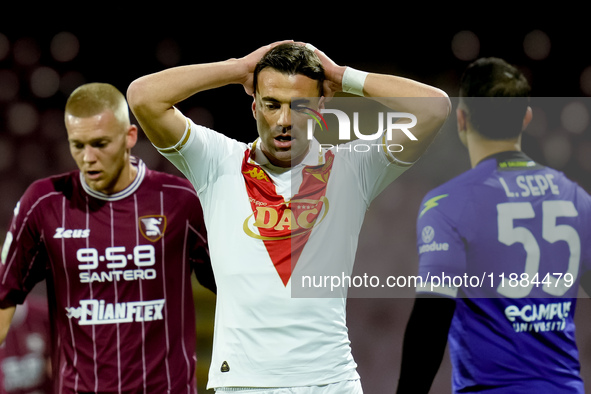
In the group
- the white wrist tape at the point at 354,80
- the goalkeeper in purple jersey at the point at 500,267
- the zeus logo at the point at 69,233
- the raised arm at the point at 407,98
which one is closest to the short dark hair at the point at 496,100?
the goalkeeper in purple jersey at the point at 500,267

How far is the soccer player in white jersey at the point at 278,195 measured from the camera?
223 centimetres

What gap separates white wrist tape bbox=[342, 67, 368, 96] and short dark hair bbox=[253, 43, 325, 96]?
0.28 ft

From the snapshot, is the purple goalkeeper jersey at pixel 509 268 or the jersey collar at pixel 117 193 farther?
the jersey collar at pixel 117 193

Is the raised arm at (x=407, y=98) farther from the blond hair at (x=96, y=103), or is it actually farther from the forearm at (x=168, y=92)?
the blond hair at (x=96, y=103)

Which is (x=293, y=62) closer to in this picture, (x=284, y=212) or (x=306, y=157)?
(x=306, y=157)

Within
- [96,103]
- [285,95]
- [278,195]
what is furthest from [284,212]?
[96,103]

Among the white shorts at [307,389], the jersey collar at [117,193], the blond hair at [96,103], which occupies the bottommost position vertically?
the white shorts at [307,389]

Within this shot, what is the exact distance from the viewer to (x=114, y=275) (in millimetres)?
2844

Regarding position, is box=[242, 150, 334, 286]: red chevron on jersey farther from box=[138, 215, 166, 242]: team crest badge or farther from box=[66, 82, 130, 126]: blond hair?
box=[66, 82, 130, 126]: blond hair

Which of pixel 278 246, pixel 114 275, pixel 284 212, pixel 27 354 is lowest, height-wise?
pixel 27 354

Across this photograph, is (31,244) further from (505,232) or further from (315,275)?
(505,232)

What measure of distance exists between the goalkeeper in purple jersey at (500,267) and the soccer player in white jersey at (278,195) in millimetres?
206

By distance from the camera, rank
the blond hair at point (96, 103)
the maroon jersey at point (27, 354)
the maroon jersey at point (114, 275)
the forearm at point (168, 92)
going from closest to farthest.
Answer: the forearm at point (168, 92) → the maroon jersey at point (114, 275) → the blond hair at point (96, 103) → the maroon jersey at point (27, 354)

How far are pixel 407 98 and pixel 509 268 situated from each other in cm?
64
